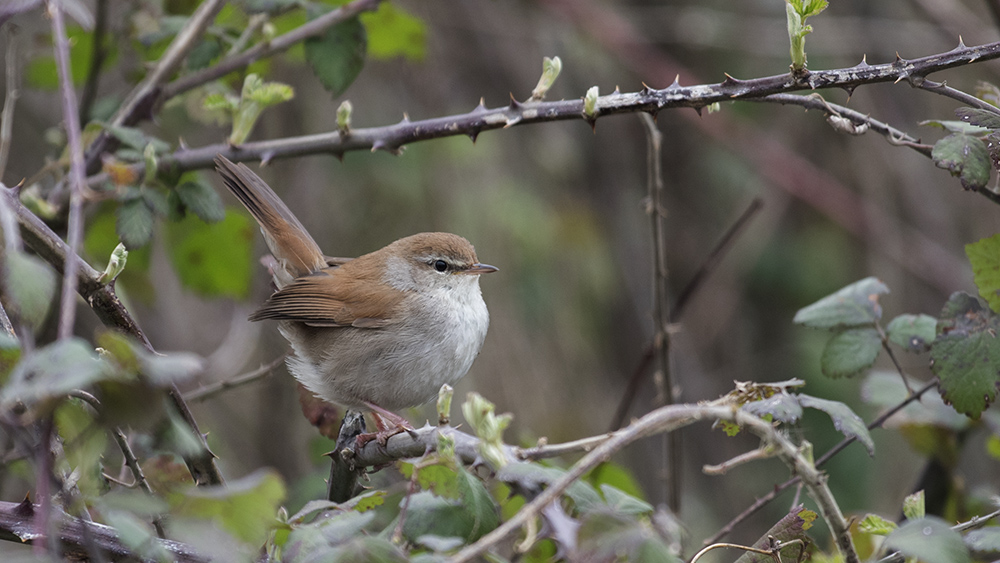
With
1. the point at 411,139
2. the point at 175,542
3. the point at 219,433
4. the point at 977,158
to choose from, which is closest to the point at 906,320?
the point at 977,158

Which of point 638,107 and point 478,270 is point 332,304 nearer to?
point 478,270

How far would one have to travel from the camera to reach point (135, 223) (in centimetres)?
255

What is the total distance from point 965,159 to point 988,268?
0.30 metres

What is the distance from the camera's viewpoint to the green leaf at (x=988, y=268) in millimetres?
2027

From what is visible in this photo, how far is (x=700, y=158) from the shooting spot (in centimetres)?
696

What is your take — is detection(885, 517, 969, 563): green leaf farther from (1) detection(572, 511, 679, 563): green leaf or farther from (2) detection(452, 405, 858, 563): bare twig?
(1) detection(572, 511, 679, 563): green leaf

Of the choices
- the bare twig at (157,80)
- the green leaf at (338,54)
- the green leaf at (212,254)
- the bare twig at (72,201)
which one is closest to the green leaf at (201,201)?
the bare twig at (157,80)

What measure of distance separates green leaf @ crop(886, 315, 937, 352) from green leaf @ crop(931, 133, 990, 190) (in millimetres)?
565

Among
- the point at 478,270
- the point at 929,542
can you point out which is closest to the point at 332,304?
the point at 478,270

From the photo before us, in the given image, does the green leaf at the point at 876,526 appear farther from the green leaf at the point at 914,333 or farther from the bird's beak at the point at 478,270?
the bird's beak at the point at 478,270

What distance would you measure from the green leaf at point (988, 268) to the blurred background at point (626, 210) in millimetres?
3638

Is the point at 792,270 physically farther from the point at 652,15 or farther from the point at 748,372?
the point at 652,15

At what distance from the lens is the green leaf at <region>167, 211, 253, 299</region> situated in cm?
350

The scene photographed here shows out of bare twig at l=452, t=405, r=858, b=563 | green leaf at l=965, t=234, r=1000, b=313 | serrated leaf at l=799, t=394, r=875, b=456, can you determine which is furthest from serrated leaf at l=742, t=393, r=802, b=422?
green leaf at l=965, t=234, r=1000, b=313
